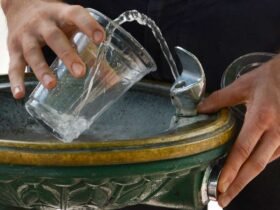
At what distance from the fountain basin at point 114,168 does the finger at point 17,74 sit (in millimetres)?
78

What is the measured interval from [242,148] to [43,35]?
0.90 feet

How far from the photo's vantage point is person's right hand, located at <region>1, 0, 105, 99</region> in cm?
75

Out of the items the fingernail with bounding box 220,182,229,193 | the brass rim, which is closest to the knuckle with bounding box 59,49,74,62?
the brass rim

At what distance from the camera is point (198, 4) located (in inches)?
37.7

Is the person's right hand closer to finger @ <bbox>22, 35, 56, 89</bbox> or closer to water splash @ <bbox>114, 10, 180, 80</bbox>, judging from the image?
finger @ <bbox>22, 35, 56, 89</bbox>

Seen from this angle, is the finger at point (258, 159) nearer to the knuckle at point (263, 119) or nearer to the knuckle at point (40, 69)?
the knuckle at point (263, 119)

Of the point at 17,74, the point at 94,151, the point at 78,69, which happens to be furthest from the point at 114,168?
the point at 17,74

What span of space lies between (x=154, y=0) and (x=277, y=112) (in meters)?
0.27

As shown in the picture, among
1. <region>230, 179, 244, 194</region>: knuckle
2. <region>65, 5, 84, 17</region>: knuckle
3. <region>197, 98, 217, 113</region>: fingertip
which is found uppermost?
<region>65, 5, 84, 17</region>: knuckle

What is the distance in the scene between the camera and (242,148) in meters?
0.76

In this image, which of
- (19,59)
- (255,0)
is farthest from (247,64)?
(19,59)

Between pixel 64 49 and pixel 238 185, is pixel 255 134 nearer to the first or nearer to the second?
pixel 238 185

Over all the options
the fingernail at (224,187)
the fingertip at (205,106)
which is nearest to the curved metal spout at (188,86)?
the fingertip at (205,106)

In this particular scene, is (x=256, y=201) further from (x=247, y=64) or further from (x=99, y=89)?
(x=99, y=89)
